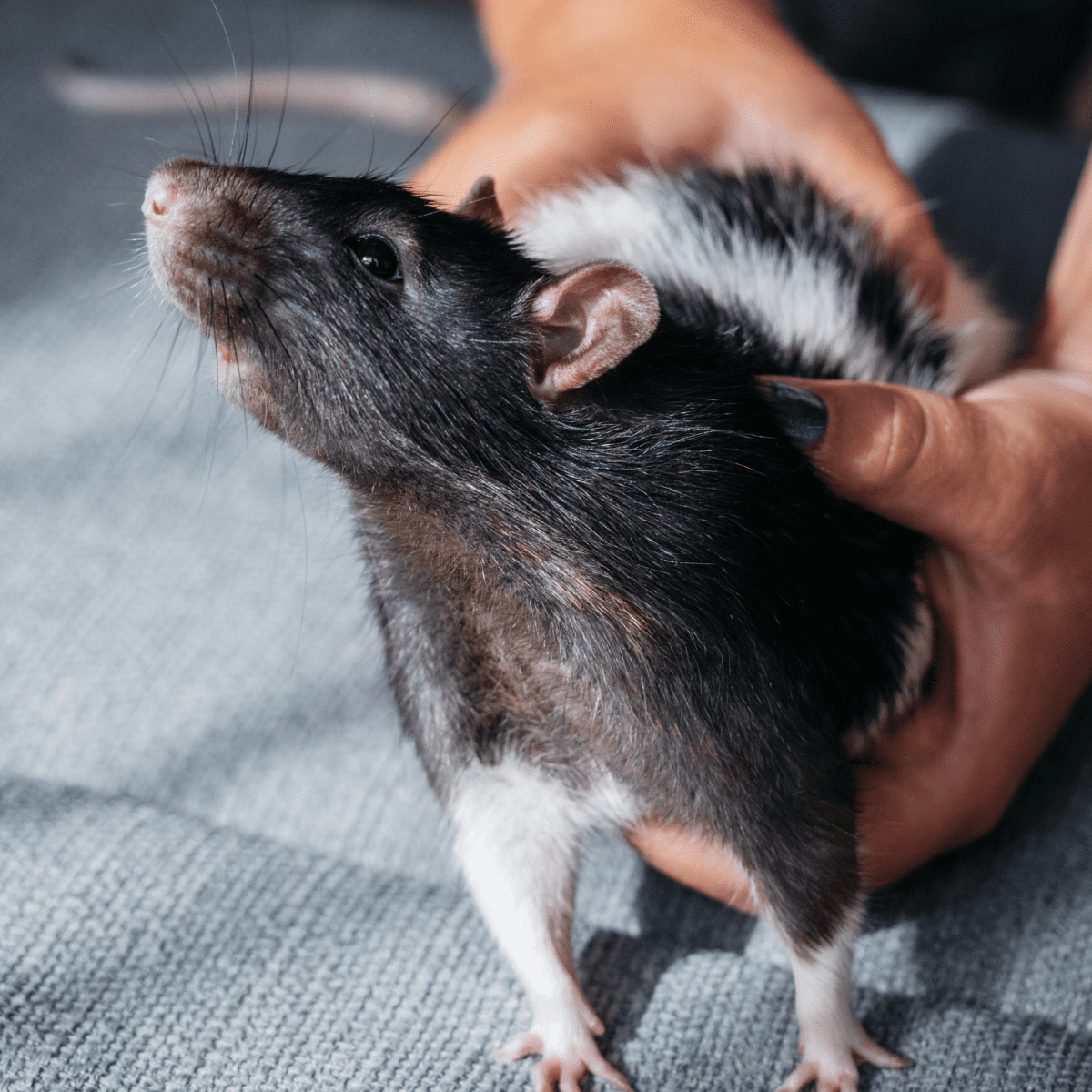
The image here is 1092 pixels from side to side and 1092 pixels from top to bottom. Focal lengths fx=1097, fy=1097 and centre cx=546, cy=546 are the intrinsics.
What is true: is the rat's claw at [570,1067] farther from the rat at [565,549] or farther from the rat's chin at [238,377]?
the rat's chin at [238,377]

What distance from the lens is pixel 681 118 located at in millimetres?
1604

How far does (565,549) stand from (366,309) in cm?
25

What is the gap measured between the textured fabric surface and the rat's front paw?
24 mm

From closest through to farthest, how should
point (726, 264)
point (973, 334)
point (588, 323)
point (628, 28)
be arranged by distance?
point (588, 323) < point (726, 264) < point (973, 334) < point (628, 28)

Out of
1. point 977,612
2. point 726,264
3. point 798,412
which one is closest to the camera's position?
point 798,412

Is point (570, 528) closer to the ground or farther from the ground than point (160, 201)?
closer to the ground

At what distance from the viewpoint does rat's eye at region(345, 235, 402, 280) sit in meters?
0.86

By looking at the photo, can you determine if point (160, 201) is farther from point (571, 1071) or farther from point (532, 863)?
point (571, 1071)

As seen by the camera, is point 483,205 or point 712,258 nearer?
point 483,205

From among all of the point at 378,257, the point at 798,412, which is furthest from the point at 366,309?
the point at 798,412

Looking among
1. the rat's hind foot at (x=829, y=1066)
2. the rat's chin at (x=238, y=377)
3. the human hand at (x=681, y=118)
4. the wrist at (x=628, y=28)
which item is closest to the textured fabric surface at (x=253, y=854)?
the rat's hind foot at (x=829, y=1066)

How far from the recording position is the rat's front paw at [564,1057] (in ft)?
3.30

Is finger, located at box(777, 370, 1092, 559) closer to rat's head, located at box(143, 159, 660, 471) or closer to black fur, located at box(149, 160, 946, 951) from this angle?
black fur, located at box(149, 160, 946, 951)

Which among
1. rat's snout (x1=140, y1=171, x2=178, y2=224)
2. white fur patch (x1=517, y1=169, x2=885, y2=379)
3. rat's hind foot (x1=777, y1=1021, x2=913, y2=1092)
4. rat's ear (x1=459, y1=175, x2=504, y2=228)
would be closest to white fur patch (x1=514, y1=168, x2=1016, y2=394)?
white fur patch (x1=517, y1=169, x2=885, y2=379)
